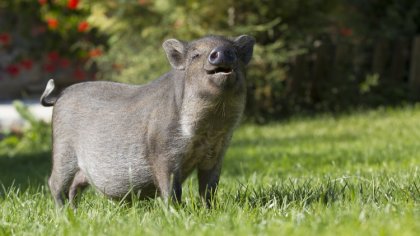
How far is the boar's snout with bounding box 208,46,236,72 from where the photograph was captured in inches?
150

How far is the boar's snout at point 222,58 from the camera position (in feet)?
12.5

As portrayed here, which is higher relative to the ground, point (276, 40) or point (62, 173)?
point (276, 40)

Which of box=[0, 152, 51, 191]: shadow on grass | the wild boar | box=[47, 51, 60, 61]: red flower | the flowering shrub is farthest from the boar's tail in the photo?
box=[47, 51, 60, 61]: red flower

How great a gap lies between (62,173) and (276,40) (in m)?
9.13

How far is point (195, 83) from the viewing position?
13.0 feet

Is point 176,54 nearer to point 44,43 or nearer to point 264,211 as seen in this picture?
point 264,211

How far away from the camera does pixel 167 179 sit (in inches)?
160

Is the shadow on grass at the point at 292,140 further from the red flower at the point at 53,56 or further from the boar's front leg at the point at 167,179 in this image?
the red flower at the point at 53,56

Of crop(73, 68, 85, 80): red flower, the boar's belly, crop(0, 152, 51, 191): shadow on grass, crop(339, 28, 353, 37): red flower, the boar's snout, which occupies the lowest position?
crop(0, 152, 51, 191): shadow on grass

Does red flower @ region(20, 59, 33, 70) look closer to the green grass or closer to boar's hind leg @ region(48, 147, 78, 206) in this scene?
the green grass

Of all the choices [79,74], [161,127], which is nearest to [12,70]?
[79,74]

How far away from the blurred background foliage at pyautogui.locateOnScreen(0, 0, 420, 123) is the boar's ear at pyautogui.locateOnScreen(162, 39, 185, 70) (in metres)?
8.18

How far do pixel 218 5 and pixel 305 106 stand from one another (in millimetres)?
2898

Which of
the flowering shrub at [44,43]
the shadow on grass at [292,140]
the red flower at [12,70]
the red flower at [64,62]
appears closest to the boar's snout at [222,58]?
the shadow on grass at [292,140]
